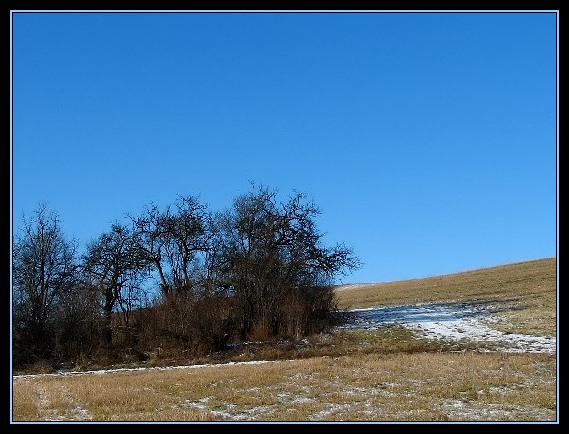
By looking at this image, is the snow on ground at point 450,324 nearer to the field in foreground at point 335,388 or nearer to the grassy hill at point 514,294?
the field in foreground at point 335,388

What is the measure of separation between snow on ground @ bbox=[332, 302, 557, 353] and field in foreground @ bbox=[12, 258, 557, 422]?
1.12 meters

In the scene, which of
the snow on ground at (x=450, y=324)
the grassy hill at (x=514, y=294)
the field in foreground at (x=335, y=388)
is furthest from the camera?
the grassy hill at (x=514, y=294)

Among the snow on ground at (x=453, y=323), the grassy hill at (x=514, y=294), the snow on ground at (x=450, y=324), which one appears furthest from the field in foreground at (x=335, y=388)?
the grassy hill at (x=514, y=294)

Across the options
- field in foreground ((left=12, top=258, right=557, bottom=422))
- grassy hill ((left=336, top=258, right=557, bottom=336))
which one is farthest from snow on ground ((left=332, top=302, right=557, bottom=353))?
grassy hill ((left=336, top=258, right=557, bottom=336))

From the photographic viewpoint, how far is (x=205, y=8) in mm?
8969

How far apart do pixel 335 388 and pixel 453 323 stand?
59.0 feet

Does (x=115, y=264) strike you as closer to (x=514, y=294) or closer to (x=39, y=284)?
(x=39, y=284)

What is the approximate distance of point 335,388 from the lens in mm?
17328

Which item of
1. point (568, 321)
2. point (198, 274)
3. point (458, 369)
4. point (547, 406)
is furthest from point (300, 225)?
point (568, 321)

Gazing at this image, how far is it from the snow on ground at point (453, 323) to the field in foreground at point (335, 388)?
1118 millimetres

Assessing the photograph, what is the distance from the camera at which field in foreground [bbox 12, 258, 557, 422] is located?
13.8 meters

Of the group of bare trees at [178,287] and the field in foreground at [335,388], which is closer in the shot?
the field in foreground at [335,388]

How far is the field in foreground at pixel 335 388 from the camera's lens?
13.8 meters

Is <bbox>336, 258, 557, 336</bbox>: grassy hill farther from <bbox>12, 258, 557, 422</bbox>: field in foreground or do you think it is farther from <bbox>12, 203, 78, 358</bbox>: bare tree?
<bbox>12, 203, 78, 358</bbox>: bare tree
